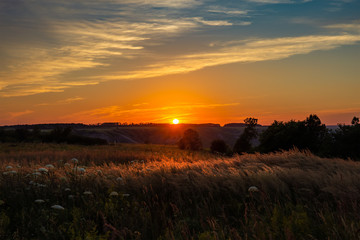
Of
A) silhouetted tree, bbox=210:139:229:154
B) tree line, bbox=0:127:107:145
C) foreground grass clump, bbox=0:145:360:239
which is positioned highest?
tree line, bbox=0:127:107:145

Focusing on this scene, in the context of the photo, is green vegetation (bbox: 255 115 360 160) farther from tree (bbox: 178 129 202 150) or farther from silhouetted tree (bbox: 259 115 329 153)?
tree (bbox: 178 129 202 150)

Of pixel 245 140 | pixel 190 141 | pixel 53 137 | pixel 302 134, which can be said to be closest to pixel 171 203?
pixel 302 134

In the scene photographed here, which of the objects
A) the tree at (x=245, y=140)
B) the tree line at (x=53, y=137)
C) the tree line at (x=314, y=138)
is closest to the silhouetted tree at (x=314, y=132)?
the tree line at (x=314, y=138)

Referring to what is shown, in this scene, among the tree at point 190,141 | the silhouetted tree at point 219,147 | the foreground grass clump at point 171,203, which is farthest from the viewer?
the tree at point 190,141

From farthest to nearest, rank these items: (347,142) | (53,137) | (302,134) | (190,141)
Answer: (190,141) < (53,137) < (302,134) < (347,142)

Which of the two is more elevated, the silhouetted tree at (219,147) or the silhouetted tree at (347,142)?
the silhouetted tree at (347,142)

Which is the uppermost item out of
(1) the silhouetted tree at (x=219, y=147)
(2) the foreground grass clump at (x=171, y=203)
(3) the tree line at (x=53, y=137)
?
(3) the tree line at (x=53, y=137)

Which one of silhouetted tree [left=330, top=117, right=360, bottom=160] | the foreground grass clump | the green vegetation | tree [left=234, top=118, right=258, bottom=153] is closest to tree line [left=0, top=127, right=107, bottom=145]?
tree [left=234, top=118, right=258, bottom=153]

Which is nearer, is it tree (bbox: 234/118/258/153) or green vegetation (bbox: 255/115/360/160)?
green vegetation (bbox: 255/115/360/160)

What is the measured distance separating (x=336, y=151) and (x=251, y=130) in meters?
23.2

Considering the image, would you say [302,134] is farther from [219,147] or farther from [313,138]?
[219,147]

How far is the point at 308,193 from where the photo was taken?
751 cm

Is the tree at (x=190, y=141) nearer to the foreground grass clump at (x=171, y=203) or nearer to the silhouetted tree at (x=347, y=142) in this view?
the silhouetted tree at (x=347, y=142)

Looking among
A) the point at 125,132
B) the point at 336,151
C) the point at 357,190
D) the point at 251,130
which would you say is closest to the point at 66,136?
the point at 251,130
